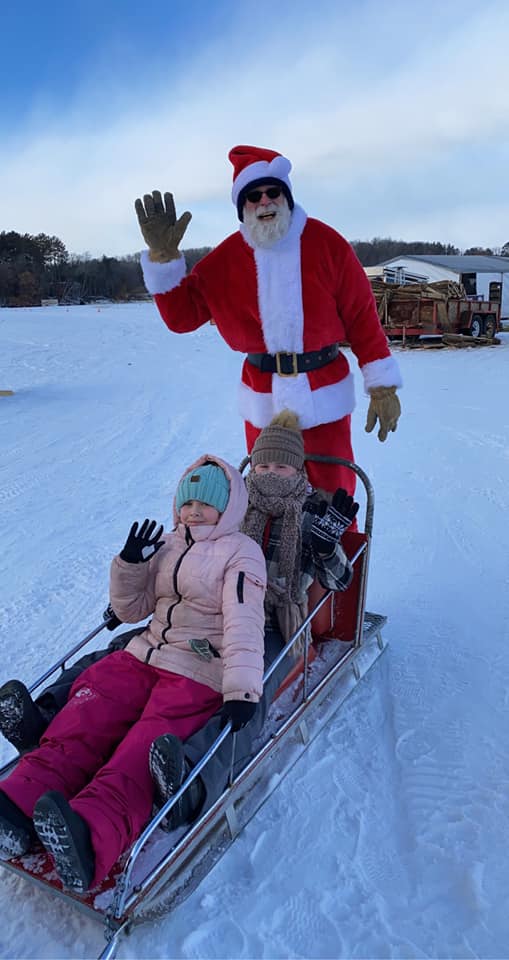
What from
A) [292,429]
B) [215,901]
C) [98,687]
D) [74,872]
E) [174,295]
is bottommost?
[215,901]

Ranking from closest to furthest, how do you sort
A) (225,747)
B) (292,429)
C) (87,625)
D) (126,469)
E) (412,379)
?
(225,747)
(292,429)
(87,625)
(126,469)
(412,379)

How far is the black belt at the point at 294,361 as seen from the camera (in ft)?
9.07

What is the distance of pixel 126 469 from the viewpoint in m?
5.87

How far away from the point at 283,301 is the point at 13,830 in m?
1.96

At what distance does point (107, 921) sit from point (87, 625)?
1.82 m

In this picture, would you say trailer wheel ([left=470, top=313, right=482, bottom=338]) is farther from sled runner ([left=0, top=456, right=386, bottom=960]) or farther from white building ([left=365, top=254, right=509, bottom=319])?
sled runner ([left=0, top=456, right=386, bottom=960])

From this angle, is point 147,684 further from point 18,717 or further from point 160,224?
point 160,224

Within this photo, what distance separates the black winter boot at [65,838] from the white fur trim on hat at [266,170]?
2144 millimetres

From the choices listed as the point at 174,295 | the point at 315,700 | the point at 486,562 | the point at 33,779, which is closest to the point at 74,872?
the point at 33,779

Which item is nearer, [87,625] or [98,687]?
[98,687]

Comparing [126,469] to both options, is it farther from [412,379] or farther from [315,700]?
[412,379]

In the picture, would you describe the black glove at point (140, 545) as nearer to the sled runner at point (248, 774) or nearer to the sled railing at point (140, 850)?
the sled runner at point (248, 774)

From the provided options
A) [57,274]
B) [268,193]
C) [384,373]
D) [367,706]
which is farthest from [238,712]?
[57,274]

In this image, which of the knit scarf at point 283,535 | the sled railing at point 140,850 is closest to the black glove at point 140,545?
the knit scarf at point 283,535
